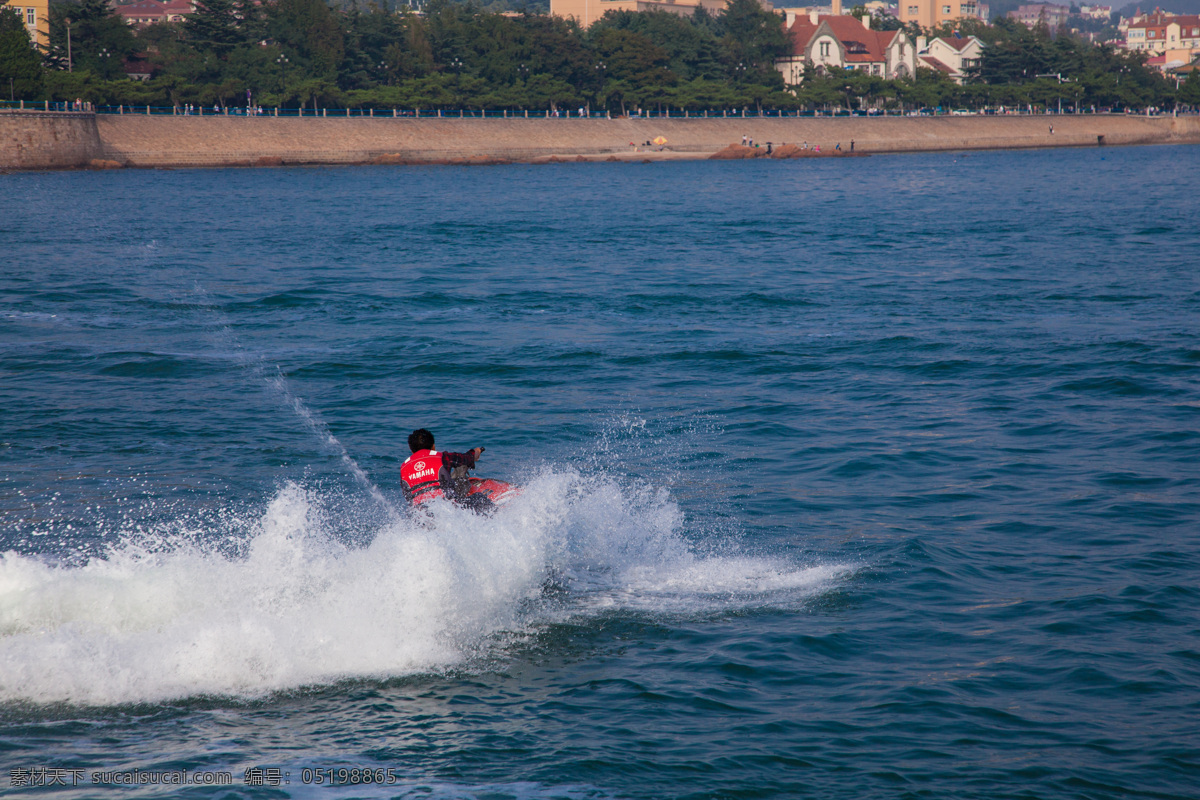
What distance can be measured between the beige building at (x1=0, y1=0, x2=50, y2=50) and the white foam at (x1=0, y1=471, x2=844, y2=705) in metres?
111

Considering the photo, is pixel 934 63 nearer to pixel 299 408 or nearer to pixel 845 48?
pixel 845 48

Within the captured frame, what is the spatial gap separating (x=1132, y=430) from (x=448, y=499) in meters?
10.0

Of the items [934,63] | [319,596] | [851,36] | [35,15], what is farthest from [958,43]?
[319,596]

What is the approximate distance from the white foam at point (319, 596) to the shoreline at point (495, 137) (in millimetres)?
80363

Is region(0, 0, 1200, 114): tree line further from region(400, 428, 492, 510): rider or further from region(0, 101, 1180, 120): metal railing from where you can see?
region(400, 428, 492, 510): rider

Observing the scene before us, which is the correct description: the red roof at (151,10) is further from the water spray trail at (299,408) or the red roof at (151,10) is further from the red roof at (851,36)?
the water spray trail at (299,408)

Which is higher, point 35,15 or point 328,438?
point 35,15

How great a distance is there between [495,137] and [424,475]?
98152 millimetres

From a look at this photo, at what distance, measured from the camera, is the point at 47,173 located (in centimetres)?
7750

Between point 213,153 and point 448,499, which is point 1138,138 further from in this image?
point 448,499

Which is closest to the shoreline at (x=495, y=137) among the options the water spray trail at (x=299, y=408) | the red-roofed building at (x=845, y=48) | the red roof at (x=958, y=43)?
the red-roofed building at (x=845, y=48)

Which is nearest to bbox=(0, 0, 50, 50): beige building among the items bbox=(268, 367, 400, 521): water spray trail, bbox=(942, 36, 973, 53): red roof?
bbox=(268, 367, 400, 521): water spray trail

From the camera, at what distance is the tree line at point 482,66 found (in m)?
98.6

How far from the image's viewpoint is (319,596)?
9.34m
